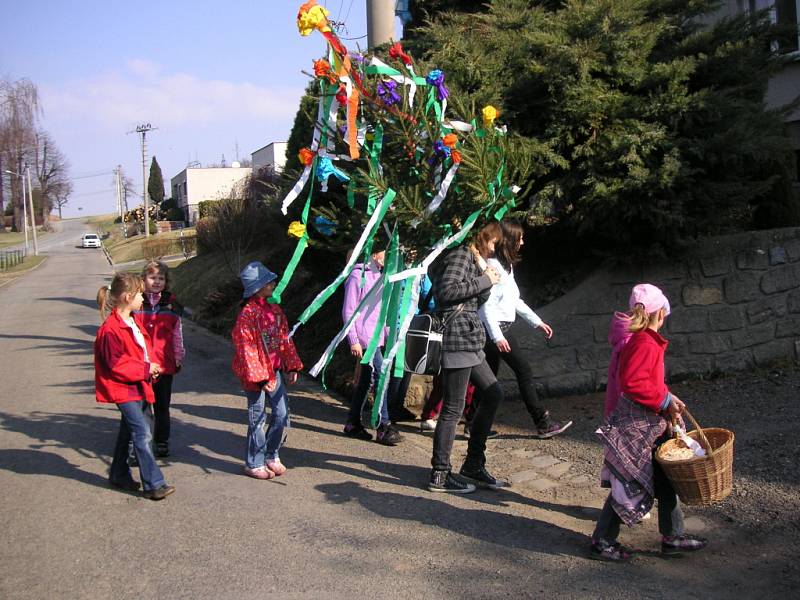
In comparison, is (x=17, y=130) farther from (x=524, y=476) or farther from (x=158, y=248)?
(x=524, y=476)

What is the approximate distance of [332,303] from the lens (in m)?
10.9

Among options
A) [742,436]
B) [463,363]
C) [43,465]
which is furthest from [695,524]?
[43,465]

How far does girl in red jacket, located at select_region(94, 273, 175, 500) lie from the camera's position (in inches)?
219

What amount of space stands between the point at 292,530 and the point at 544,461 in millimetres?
2135

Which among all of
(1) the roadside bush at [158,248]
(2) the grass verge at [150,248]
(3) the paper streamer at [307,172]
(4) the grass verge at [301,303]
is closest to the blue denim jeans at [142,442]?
(3) the paper streamer at [307,172]

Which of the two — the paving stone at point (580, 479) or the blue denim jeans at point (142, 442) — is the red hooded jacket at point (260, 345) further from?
the paving stone at point (580, 479)

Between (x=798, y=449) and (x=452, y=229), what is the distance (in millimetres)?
2871

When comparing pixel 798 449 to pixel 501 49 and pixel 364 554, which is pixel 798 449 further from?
pixel 501 49

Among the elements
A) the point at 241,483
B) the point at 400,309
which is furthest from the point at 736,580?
the point at 241,483

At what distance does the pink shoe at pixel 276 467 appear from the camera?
6.05m

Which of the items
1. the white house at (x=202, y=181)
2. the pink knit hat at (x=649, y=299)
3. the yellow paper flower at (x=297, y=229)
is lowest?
the pink knit hat at (x=649, y=299)

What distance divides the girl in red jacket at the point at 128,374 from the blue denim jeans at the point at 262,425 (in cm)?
66

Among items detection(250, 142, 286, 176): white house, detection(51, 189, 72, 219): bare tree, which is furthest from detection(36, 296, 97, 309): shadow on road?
detection(51, 189, 72, 219): bare tree

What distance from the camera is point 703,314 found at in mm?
7598
